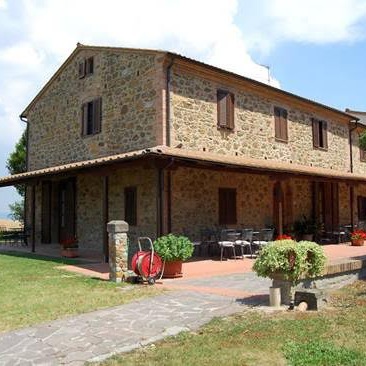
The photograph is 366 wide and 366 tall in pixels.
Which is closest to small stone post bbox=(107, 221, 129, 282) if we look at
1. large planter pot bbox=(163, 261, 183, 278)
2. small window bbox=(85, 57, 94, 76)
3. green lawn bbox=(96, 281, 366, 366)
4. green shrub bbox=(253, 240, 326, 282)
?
large planter pot bbox=(163, 261, 183, 278)

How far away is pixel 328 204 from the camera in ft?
65.8

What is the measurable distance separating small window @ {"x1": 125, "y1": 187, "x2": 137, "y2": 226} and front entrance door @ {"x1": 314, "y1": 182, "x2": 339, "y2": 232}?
347 inches

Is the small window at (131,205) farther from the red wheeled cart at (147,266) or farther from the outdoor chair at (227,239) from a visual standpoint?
the red wheeled cart at (147,266)

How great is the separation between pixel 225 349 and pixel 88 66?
13.8 meters

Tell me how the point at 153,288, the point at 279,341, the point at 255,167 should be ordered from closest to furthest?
1. the point at 279,341
2. the point at 153,288
3. the point at 255,167

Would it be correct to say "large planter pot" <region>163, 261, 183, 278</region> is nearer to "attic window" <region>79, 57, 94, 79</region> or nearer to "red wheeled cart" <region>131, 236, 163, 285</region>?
"red wheeled cart" <region>131, 236, 163, 285</region>

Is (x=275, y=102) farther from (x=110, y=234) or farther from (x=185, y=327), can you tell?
(x=185, y=327)

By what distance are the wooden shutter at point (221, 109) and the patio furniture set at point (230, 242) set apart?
3.52 metres

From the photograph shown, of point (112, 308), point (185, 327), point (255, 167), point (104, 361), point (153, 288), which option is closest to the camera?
point (104, 361)

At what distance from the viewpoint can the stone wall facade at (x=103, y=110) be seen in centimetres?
1393

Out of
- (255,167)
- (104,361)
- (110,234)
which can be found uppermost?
(255,167)

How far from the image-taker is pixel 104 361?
4.57 metres

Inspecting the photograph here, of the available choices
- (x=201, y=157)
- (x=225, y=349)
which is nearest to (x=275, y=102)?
(x=201, y=157)

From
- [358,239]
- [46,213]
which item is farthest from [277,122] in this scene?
[46,213]
